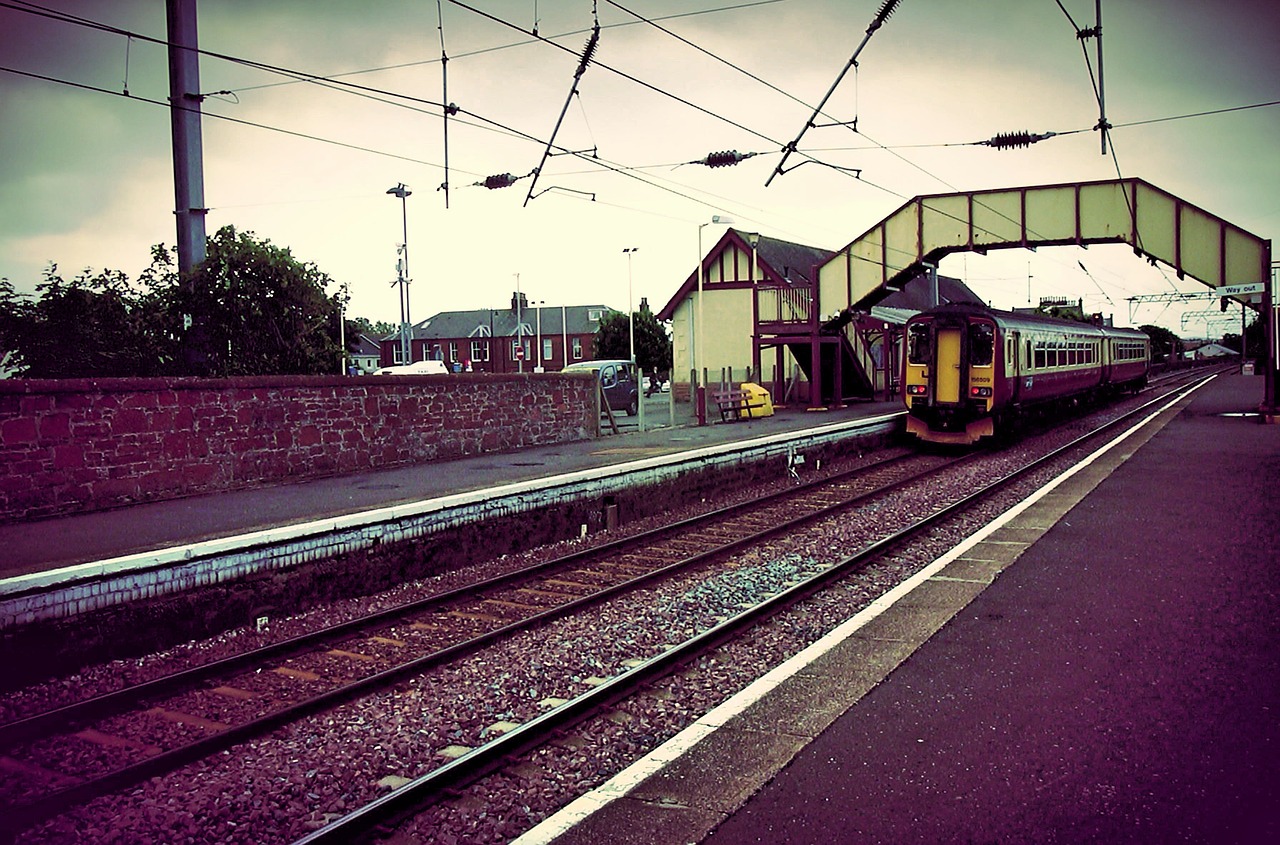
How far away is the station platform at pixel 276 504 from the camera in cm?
812

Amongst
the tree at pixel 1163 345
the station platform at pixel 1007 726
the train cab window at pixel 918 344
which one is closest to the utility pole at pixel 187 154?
the station platform at pixel 1007 726

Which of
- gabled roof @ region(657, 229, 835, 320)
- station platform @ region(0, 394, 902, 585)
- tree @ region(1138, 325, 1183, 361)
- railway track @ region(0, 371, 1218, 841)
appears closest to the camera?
railway track @ region(0, 371, 1218, 841)

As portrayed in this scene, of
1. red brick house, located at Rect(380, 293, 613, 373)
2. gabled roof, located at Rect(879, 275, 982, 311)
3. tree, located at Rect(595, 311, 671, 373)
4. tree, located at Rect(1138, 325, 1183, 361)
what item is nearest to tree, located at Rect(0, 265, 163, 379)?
gabled roof, located at Rect(879, 275, 982, 311)

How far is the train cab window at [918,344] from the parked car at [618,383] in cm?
1083

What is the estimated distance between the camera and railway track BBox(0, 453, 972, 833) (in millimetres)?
4969

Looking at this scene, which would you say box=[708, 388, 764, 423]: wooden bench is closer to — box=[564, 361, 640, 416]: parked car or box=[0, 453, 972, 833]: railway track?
box=[564, 361, 640, 416]: parked car

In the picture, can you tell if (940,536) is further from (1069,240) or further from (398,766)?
(1069,240)

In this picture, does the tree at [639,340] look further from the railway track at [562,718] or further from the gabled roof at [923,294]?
the railway track at [562,718]

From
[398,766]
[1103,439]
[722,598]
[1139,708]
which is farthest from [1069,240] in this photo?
[398,766]

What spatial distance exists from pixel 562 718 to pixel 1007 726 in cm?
244

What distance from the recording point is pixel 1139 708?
4906 millimetres

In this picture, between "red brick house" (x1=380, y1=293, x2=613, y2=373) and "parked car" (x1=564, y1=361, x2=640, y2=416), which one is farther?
"red brick house" (x1=380, y1=293, x2=613, y2=373)

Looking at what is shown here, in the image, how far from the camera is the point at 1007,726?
186 inches

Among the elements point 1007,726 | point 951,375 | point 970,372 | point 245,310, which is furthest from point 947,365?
point 1007,726
